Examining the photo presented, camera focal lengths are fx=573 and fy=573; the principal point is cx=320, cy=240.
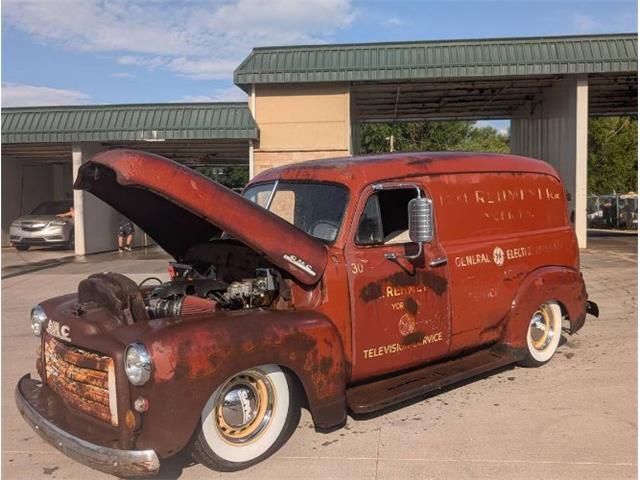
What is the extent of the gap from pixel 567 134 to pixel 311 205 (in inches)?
589

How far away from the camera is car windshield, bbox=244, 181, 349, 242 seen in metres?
4.42

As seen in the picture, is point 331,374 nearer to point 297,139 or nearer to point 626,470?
point 626,470

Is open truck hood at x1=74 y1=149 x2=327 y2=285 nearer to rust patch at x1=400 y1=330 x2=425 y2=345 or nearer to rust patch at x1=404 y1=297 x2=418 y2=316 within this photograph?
rust patch at x1=404 y1=297 x2=418 y2=316

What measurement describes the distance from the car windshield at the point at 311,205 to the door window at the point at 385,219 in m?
0.21

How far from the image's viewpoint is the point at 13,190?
934 inches

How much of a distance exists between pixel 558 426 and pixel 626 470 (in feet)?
2.46

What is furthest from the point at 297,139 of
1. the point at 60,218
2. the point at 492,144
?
the point at 492,144

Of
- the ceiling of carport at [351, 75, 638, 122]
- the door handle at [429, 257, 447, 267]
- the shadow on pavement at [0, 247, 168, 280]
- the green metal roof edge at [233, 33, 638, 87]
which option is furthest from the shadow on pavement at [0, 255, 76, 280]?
the door handle at [429, 257, 447, 267]

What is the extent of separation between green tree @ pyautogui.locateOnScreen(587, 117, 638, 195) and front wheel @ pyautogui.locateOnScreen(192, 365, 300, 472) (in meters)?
35.0

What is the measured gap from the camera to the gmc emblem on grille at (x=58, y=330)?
3707 millimetres

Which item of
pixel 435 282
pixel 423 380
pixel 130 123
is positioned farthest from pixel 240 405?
pixel 130 123

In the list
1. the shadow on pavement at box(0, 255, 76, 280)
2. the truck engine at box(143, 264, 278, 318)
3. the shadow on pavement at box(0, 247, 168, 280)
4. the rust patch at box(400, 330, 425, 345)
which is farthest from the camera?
the shadow on pavement at box(0, 247, 168, 280)

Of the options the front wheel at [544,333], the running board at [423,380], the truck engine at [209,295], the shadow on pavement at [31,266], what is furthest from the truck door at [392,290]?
the shadow on pavement at [31,266]

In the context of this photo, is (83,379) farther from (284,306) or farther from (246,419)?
(284,306)
